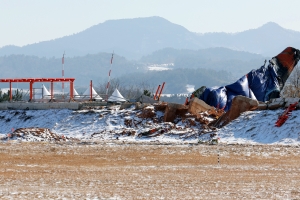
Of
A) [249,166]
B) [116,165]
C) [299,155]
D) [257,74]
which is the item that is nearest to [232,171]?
[249,166]

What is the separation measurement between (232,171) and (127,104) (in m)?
25.2

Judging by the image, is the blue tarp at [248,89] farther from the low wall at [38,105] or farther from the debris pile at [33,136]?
the debris pile at [33,136]

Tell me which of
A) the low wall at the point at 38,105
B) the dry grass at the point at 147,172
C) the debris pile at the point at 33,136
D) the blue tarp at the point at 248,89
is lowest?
the debris pile at the point at 33,136

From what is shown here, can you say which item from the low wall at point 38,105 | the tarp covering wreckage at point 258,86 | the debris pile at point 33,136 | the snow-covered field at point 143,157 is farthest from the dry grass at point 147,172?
the tarp covering wreckage at point 258,86

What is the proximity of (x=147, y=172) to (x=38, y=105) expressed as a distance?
95.6 feet

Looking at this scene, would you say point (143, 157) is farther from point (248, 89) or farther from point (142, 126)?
point (248, 89)

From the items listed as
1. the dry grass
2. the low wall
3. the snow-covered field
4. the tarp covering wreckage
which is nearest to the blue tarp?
the tarp covering wreckage

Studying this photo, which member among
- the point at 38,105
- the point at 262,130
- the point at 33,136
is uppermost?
the point at 38,105

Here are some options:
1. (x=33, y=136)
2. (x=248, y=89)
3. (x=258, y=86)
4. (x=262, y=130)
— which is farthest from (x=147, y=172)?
(x=258, y=86)

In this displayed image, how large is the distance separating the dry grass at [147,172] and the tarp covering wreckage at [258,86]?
17.6 m

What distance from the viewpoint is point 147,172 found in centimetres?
2398

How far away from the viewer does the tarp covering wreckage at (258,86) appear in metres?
51.8

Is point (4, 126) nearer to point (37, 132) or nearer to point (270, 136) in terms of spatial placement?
point (37, 132)

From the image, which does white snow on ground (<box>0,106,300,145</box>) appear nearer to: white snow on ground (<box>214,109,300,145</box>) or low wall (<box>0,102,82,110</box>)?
white snow on ground (<box>214,109,300,145</box>)
